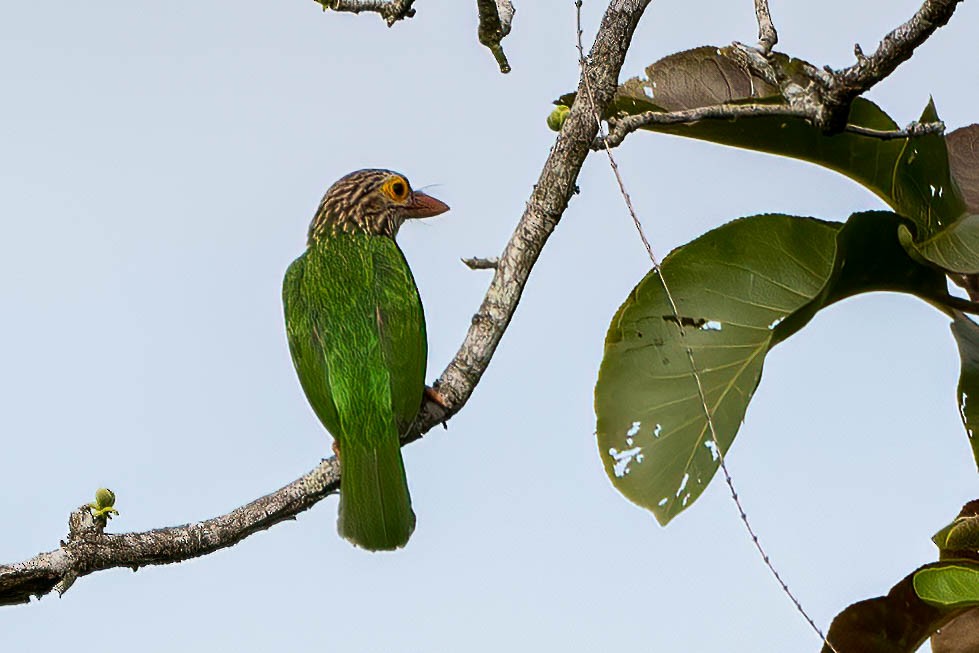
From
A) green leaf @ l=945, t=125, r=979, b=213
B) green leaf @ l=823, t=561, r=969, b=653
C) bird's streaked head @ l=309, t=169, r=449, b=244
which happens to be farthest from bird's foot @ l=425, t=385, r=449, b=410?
green leaf @ l=945, t=125, r=979, b=213

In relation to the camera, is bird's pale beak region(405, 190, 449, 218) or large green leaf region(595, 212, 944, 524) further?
bird's pale beak region(405, 190, 449, 218)

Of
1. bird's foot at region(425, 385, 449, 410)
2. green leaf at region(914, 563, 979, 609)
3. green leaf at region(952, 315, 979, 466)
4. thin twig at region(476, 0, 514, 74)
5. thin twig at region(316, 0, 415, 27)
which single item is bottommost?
green leaf at region(914, 563, 979, 609)

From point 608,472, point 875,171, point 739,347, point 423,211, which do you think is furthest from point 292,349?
point 875,171

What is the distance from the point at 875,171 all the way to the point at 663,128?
1.86 ft

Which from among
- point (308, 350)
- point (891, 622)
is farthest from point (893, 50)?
point (308, 350)

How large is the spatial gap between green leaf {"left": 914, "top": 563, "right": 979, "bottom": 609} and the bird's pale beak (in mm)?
2375

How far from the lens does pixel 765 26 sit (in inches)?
103

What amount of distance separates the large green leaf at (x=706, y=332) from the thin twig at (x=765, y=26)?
470mm

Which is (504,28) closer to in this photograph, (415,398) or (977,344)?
(415,398)

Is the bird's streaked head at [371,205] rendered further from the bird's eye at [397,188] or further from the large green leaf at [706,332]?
the large green leaf at [706,332]

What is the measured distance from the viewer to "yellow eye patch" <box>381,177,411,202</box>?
4.20 metres

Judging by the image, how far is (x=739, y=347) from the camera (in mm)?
2887

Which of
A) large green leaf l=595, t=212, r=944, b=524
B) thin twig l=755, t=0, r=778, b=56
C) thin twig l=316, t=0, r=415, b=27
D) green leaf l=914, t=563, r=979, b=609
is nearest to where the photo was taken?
green leaf l=914, t=563, r=979, b=609

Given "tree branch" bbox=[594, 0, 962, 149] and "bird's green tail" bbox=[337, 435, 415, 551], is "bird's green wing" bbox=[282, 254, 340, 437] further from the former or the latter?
"tree branch" bbox=[594, 0, 962, 149]
